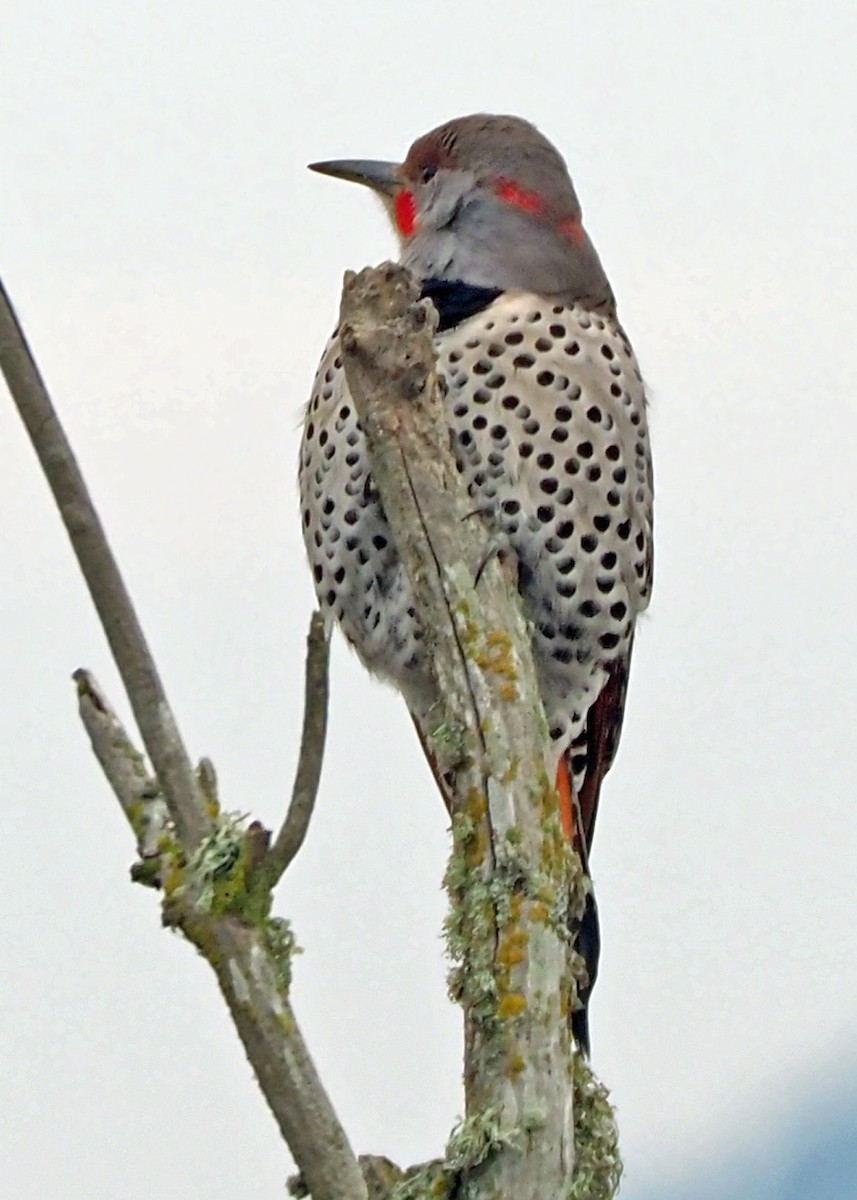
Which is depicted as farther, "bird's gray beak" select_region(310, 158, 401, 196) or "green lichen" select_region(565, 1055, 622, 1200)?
"bird's gray beak" select_region(310, 158, 401, 196)

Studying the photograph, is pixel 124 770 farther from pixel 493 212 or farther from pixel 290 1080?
pixel 493 212

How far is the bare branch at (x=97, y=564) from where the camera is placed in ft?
7.41

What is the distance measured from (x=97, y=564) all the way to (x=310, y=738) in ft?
1.16

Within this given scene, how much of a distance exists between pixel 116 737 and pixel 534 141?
1.99m

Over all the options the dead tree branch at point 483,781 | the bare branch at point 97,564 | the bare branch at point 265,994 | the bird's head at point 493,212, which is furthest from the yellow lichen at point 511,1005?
the bird's head at point 493,212

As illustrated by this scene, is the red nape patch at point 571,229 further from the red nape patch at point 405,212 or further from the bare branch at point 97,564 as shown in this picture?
the bare branch at point 97,564

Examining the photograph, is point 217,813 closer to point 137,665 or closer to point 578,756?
point 137,665

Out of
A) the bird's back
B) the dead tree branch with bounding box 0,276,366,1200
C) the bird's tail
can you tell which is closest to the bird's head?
the bird's back

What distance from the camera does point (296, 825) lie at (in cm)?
236

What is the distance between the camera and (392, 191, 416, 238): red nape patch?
410 cm

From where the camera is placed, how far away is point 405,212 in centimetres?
412

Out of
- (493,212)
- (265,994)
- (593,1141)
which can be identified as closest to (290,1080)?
(265,994)

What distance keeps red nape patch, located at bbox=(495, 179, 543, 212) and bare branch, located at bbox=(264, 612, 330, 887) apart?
1850 mm

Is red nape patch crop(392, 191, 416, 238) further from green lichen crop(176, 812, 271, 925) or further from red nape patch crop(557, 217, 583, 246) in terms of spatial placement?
green lichen crop(176, 812, 271, 925)
